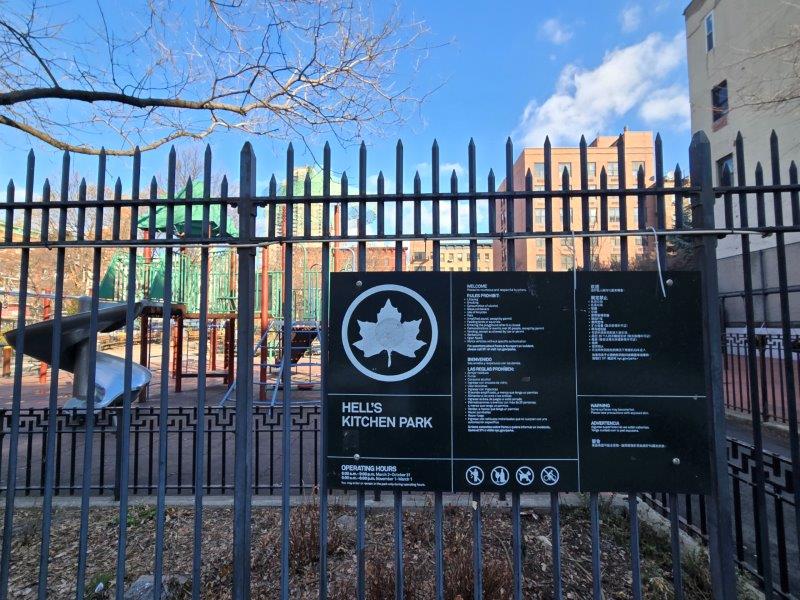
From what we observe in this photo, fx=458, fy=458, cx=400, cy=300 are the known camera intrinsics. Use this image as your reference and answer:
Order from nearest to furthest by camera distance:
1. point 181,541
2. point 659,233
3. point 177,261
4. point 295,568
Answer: point 659,233 → point 295,568 → point 181,541 → point 177,261

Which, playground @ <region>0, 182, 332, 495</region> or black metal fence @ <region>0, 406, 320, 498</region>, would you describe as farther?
playground @ <region>0, 182, 332, 495</region>

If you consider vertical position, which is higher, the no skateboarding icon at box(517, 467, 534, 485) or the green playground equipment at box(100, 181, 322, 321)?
A: the green playground equipment at box(100, 181, 322, 321)

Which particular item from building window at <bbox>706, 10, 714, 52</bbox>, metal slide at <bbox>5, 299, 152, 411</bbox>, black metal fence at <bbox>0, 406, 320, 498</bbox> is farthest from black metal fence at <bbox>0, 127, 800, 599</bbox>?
building window at <bbox>706, 10, 714, 52</bbox>

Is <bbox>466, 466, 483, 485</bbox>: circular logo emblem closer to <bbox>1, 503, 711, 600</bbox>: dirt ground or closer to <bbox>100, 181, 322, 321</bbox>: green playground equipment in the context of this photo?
<bbox>1, 503, 711, 600</bbox>: dirt ground

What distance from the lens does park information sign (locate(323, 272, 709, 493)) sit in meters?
2.33

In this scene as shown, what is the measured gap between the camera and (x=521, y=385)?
2371 mm

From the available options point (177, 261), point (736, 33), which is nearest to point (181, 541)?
point (177, 261)

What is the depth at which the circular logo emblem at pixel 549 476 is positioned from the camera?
7.60 ft

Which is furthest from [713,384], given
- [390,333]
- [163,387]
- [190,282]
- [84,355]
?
→ [190,282]

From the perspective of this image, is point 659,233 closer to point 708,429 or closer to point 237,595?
point 708,429

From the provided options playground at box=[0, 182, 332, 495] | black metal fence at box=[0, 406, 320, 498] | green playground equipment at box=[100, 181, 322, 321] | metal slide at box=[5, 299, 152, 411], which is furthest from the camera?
green playground equipment at box=[100, 181, 322, 321]

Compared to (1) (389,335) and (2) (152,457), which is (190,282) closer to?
(2) (152,457)

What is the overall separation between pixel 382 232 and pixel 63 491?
17.5 feet

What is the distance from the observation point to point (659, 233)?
2.31 m
